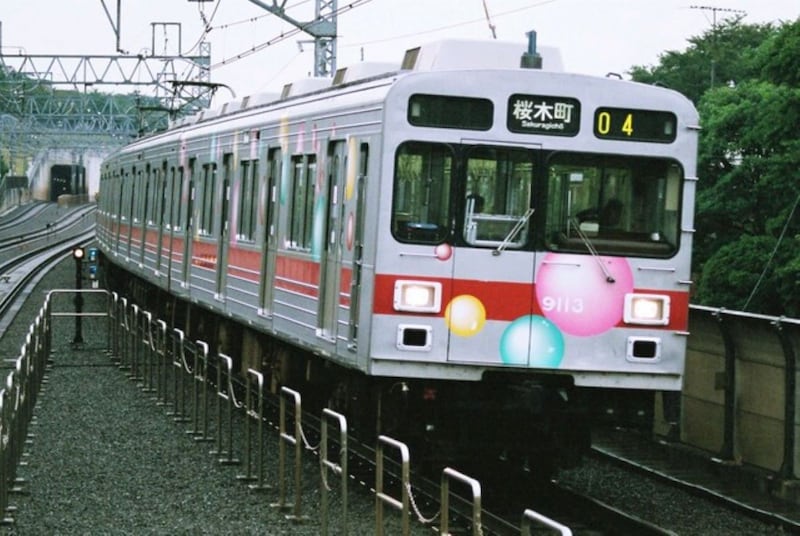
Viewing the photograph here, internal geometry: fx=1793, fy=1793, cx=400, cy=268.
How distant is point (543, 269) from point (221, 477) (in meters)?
3.29

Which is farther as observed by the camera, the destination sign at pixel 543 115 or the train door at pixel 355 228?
the train door at pixel 355 228

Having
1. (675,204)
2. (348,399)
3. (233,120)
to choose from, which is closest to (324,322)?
(348,399)

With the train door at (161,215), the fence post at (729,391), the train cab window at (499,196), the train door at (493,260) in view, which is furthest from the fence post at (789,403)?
the train door at (161,215)

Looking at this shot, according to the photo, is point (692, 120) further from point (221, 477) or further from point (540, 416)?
point (221, 477)

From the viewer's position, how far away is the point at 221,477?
1362 centimetres

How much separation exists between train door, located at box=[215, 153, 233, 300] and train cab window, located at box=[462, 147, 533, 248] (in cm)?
682

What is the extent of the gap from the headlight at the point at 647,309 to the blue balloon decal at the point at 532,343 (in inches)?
19.9

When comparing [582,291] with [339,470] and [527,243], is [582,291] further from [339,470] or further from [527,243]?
[339,470]

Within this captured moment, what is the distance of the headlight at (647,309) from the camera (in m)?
12.0

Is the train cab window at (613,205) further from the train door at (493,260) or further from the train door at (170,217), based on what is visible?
the train door at (170,217)

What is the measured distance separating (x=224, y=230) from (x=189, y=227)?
2992 mm

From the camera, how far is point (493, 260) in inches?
466

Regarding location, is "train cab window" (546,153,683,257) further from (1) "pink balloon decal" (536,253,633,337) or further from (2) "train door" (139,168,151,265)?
(2) "train door" (139,168,151,265)

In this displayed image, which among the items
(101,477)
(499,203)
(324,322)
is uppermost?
(499,203)
